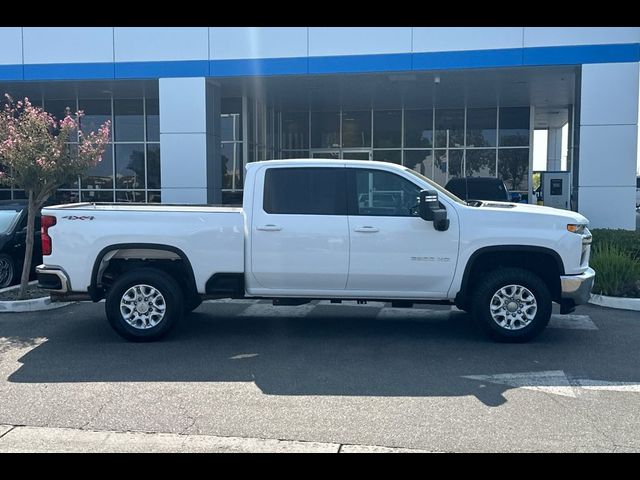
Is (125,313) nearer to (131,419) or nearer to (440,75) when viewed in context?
(131,419)

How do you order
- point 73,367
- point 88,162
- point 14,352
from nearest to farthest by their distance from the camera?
point 73,367 → point 14,352 → point 88,162

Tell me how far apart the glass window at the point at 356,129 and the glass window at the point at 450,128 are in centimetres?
240

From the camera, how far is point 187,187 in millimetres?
15875

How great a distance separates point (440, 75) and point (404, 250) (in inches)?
366

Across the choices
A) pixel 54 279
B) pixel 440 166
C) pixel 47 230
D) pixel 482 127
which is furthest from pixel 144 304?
pixel 482 127

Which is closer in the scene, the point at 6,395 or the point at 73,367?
the point at 6,395

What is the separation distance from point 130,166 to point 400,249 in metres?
15.1

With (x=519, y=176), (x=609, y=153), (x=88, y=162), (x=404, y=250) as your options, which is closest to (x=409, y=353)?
(x=404, y=250)

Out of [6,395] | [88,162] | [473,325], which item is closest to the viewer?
[6,395]

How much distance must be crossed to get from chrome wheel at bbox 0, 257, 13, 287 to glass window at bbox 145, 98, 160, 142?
992 centimetres

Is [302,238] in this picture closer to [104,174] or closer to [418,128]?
[104,174]

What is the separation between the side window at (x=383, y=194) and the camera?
7.63 m

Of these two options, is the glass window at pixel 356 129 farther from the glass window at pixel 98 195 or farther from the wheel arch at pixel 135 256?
the wheel arch at pixel 135 256

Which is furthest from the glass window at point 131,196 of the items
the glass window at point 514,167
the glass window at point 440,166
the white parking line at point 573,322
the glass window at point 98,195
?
the white parking line at point 573,322
